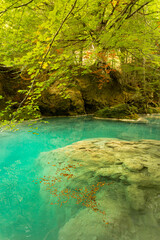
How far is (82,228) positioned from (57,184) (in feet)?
3.62

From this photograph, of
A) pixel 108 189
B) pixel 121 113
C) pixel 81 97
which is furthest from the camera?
pixel 81 97

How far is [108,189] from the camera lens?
94.3 inches

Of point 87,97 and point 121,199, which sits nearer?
point 121,199

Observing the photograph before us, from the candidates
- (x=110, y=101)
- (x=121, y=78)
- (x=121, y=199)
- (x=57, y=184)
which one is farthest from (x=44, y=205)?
(x=121, y=78)

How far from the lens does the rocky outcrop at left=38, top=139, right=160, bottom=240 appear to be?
1.69m

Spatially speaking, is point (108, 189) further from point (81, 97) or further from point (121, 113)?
point (81, 97)

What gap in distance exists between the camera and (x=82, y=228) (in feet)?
5.73

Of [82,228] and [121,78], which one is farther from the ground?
[121,78]

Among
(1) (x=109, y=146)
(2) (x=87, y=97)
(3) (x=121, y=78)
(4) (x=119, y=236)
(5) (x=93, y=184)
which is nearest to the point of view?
(4) (x=119, y=236)

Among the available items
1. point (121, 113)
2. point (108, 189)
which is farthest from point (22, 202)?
point (121, 113)

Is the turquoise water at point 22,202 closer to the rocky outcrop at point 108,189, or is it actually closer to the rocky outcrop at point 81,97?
the rocky outcrop at point 108,189

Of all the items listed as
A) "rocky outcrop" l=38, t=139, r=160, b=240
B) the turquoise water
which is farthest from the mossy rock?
the turquoise water

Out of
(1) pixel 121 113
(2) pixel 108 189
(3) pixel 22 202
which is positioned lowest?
(1) pixel 121 113

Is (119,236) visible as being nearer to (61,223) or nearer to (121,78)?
(61,223)
